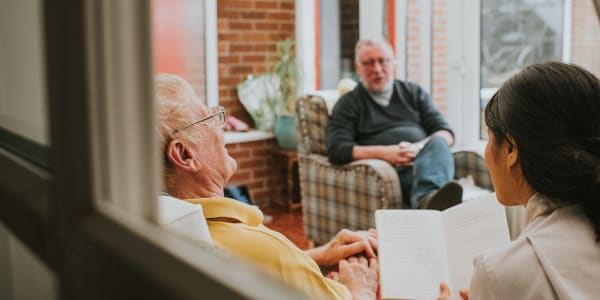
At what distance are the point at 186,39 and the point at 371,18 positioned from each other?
140 cm

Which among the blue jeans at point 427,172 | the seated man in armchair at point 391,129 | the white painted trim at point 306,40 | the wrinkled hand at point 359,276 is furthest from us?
the white painted trim at point 306,40

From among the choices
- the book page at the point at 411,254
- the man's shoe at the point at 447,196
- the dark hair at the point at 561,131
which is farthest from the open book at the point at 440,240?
the man's shoe at the point at 447,196

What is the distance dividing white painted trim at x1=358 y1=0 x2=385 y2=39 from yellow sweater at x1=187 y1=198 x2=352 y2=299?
12.0ft

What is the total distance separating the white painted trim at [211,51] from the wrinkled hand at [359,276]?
3344 millimetres

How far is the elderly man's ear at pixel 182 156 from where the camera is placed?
1.41 metres

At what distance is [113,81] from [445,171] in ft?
9.49

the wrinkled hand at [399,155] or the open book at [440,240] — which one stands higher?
the open book at [440,240]

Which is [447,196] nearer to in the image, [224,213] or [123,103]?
[224,213]

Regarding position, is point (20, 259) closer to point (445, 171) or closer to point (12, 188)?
point (12, 188)

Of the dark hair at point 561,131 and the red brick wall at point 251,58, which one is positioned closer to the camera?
the dark hair at point 561,131

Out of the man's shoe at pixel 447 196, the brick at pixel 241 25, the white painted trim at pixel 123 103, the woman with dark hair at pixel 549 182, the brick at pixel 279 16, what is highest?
the brick at pixel 279 16

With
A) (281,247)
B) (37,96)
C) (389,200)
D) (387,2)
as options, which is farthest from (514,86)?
(387,2)

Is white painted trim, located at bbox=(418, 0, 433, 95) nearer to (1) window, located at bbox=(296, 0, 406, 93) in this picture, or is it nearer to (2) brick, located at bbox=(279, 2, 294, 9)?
(1) window, located at bbox=(296, 0, 406, 93)

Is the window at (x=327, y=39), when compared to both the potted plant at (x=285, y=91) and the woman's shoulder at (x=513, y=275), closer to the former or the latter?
the potted plant at (x=285, y=91)
